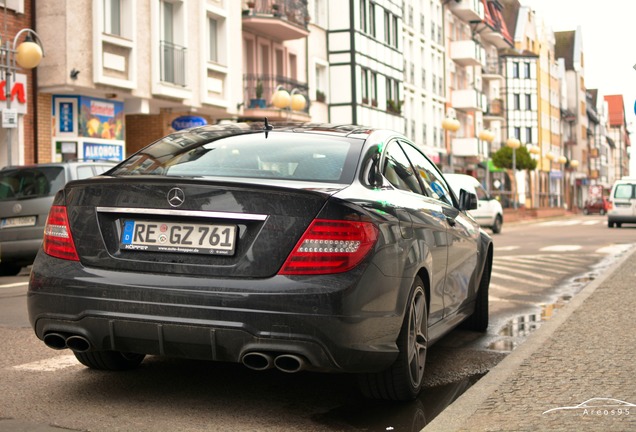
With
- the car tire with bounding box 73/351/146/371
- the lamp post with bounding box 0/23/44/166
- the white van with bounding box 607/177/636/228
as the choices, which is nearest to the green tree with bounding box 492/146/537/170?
the white van with bounding box 607/177/636/228

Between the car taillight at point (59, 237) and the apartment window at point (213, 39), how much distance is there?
2638cm

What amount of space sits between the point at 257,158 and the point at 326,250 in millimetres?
941

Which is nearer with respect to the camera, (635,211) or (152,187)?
(152,187)

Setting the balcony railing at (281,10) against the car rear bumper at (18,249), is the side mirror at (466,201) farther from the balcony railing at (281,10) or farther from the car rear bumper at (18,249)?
the balcony railing at (281,10)

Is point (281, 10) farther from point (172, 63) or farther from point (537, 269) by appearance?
point (537, 269)

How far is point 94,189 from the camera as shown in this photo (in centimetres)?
532

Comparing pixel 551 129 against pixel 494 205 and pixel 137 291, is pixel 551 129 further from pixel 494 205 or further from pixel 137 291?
pixel 137 291

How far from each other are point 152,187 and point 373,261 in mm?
1156

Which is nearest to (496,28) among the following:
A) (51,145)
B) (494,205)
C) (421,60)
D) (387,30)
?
(421,60)

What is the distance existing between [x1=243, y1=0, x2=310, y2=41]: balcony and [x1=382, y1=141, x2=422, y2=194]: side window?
94.2ft

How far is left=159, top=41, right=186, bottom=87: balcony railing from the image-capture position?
91.9 feet

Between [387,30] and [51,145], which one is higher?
[387,30]

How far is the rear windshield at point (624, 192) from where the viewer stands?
40.1 metres

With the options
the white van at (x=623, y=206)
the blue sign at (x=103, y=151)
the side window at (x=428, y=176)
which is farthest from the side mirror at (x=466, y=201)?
the white van at (x=623, y=206)
